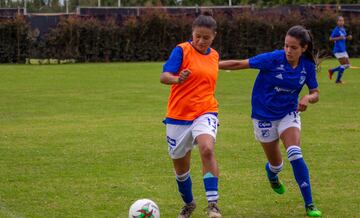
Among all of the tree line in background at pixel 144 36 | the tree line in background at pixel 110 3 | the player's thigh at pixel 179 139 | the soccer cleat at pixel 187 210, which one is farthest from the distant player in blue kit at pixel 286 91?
the tree line in background at pixel 110 3

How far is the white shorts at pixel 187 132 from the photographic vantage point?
23.4ft

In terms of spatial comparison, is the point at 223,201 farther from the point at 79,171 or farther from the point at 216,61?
the point at 79,171

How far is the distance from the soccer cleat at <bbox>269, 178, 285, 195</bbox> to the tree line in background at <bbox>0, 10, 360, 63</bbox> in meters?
27.8

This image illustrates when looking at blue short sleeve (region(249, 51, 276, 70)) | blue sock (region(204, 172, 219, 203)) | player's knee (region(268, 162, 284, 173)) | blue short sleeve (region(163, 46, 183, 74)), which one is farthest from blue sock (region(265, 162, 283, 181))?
blue short sleeve (region(163, 46, 183, 74))

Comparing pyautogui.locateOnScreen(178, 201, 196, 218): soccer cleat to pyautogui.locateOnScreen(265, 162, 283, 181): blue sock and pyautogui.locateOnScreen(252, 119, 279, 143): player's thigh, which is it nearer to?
pyautogui.locateOnScreen(252, 119, 279, 143): player's thigh

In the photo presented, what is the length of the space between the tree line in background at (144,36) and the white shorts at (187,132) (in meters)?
29.1

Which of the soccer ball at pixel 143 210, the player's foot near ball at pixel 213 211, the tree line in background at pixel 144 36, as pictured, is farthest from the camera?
the tree line in background at pixel 144 36

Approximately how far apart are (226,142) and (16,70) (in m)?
19.7

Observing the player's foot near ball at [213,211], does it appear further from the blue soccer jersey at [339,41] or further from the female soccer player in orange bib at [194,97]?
the blue soccer jersey at [339,41]

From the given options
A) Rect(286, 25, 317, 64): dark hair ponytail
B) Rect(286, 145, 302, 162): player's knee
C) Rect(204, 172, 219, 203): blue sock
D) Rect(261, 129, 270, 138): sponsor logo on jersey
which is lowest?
Rect(204, 172, 219, 203): blue sock

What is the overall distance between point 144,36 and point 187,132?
30370mm

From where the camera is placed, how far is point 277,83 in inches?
306

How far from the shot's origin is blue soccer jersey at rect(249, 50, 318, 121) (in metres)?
7.74

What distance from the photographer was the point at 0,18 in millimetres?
35750
